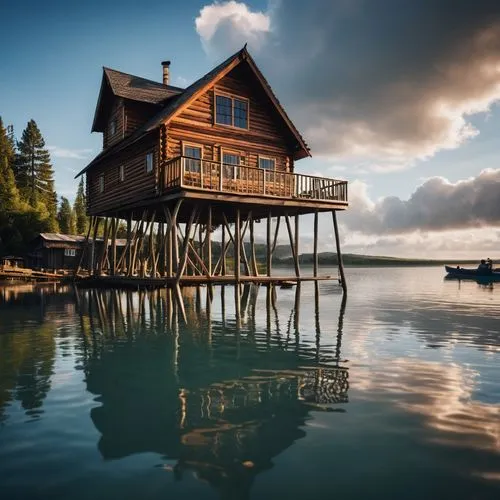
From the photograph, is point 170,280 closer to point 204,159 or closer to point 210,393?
point 204,159

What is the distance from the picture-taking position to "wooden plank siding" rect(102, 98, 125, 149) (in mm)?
26156

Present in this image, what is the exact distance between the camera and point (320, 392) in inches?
278

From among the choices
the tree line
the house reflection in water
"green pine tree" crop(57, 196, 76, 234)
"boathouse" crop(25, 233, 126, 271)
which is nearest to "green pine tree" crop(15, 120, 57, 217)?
the tree line

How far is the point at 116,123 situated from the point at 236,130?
27.4ft

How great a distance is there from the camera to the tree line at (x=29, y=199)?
174 ft

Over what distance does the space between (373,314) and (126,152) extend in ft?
52.6

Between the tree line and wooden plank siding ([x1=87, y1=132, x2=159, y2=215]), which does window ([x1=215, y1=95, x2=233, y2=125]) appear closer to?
wooden plank siding ([x1=87, y1=132, x2=159, y2=215])

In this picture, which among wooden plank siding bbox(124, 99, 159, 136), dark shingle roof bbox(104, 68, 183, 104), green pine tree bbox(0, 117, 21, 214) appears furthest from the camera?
green pine tree bbox(0, 117, 21, 214)

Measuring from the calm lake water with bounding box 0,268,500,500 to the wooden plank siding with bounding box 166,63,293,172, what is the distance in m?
12.4

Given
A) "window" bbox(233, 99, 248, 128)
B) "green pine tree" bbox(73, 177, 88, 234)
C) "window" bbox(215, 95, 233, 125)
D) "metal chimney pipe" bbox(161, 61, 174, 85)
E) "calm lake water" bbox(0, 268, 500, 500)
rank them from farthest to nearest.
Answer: "green pine tree" bbox(73, 177, 88, 234), "metal chimney pipe" bbox(161, 61, 174, 85), "window" bbox(233, 99, 248, 128), "window" bbox(215, 95, 233, 125), "calm lake water" bbox(0, 268, 500, 500)

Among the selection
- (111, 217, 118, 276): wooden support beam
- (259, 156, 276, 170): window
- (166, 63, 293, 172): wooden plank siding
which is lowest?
(111, 217, 118, 276): wooden support beam

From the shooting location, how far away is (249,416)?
19.5ft

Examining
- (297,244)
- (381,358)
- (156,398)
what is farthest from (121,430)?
(297,244)

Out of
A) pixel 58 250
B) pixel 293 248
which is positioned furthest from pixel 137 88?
pixel 58 250
